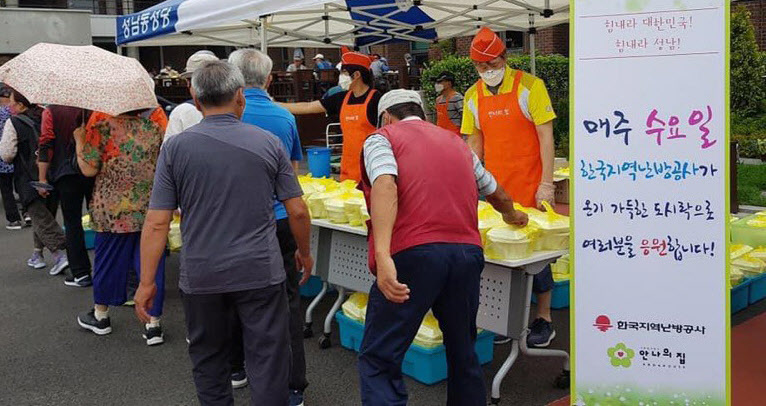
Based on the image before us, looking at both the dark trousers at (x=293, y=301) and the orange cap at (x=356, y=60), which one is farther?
the orange cap at (x=356, y=60)

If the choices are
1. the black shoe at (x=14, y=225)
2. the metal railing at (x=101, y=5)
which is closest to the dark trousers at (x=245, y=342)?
the black shoe at (x=14, y=225)

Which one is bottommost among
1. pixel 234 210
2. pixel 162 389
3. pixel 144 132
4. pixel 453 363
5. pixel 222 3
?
pixel 162 389

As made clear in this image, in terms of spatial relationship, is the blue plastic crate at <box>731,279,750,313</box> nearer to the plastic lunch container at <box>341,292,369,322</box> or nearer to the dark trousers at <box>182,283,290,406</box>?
the plastic lunch container at <box>341,292,369,322</box>

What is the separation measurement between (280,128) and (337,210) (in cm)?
97

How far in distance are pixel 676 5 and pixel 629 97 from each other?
43cm

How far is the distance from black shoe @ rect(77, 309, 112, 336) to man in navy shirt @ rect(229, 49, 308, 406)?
2046 mm

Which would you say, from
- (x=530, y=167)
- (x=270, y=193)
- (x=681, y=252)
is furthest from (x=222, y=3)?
(x=681, y=252)

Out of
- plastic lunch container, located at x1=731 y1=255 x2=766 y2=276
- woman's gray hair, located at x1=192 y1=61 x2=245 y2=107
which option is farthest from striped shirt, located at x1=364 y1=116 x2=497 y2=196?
plastic lunch container, located at x1=731 y1=255 x2=766 y2=276

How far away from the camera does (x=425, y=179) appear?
314 cm

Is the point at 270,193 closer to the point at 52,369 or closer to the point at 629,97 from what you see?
the point at 629,97

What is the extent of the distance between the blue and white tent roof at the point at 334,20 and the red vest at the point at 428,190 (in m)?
2.56

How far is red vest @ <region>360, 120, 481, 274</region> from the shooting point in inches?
124

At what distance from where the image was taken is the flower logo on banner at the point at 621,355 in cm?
A: 346

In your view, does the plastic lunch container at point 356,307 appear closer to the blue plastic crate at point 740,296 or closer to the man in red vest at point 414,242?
the man in red vest at point 414,242
